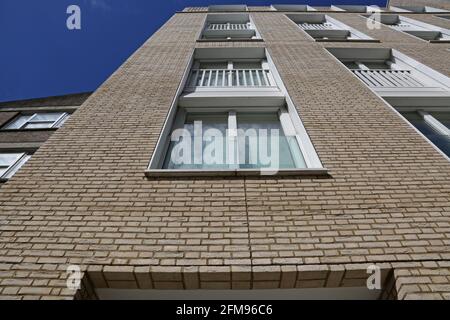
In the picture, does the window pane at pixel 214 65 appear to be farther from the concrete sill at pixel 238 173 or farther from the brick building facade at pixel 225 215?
the concrete sill at pixel 238 173

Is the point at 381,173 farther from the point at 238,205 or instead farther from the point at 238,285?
the point at 238,285

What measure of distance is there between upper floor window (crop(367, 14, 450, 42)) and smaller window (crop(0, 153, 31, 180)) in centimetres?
1394

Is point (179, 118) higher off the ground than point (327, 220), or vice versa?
point (179, 118)

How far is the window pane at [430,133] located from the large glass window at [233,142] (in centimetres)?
222

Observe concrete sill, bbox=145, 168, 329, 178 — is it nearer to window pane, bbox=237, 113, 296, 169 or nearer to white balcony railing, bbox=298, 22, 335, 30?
window pane, bbox=237, 113, 296, 169

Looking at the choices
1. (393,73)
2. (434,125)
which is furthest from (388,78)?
(434,125)

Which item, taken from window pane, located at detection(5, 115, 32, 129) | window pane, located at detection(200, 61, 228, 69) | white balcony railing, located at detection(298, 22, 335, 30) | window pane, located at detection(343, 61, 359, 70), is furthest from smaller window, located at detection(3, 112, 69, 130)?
white balcony railing, located at detection(298, 22, 335, 30)

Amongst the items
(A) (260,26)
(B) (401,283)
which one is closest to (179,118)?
(B) (401,283)

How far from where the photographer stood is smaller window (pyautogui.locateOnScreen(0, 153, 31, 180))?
24.9 ft

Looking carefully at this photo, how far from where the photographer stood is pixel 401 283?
7.70 ft

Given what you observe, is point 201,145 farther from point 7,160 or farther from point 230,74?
point 7,160

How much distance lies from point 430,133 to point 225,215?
13.5 feet

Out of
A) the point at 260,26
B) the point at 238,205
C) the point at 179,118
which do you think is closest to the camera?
the point at 238,205
